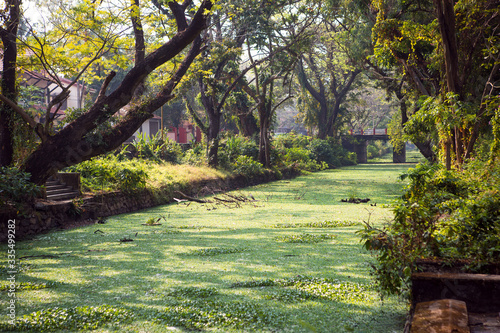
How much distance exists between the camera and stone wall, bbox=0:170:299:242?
21.3 feet

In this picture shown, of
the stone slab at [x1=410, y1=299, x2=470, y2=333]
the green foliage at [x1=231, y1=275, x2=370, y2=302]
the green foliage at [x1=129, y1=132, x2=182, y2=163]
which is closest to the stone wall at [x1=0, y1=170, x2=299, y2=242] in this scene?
the green foliage at [x1=129, y1=132, x2=182, y2=163]

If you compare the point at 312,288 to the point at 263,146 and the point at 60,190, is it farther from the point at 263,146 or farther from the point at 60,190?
the point at 263,146

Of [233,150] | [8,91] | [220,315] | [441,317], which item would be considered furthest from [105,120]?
[233,150]

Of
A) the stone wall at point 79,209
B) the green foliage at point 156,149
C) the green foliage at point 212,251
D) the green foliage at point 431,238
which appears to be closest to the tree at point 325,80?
the green foliage at point 156,149

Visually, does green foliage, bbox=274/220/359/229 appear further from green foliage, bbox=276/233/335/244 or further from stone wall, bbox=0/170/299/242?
stone wall, bbox=0/170/299/242

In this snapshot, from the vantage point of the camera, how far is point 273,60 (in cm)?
1770

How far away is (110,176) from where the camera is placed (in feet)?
31.6

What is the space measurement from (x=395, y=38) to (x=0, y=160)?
8.02m

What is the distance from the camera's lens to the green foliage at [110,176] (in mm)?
9492

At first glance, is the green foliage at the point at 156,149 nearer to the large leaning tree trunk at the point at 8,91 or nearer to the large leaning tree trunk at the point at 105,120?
the large leaning tree trunk at the point at 105,120

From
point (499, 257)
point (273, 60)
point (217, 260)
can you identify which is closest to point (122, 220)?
point (217, 260)

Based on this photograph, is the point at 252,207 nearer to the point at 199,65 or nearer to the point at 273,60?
the point at 199,65

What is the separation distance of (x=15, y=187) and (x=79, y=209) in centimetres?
200

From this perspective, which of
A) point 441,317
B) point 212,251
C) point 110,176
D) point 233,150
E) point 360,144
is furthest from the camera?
point 360,144
